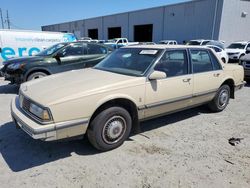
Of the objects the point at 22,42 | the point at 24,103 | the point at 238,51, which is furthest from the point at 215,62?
the point at 238,51

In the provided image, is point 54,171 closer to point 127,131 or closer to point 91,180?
point 91,180

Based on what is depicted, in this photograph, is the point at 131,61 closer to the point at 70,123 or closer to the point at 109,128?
the point at 109,128

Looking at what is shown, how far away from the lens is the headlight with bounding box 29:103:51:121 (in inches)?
111

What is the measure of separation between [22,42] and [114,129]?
771 centimetres

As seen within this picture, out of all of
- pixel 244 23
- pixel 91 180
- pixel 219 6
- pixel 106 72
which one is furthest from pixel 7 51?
pixel 244 23

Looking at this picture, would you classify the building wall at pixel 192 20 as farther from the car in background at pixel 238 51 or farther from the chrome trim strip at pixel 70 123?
the chrome trim strip at pixel 70 123

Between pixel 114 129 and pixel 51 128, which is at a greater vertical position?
pixel 51 128

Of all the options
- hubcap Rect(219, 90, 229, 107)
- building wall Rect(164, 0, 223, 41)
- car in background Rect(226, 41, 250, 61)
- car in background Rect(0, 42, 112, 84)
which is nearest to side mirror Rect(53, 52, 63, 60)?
car in background Rect(0, 42, 112, 84)

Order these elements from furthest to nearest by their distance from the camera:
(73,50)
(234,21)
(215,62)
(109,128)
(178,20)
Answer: (178,20)
(234,21)
(73,50)
(215,62)
(109,128)

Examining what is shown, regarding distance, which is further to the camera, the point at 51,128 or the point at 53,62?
the point at 53,62

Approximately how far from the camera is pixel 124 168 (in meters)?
3.06

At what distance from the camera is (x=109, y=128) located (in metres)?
3.40

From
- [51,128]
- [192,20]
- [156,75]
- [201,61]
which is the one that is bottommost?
[51,128]

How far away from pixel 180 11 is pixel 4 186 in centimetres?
2798
